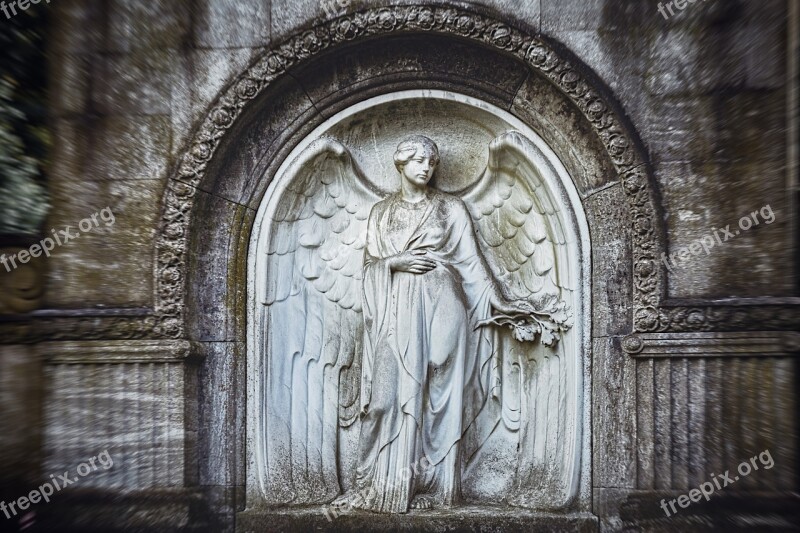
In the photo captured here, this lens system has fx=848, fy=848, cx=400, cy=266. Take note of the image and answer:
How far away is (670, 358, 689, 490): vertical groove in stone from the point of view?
6188 millimetres

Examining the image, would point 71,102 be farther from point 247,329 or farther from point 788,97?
point 788,97

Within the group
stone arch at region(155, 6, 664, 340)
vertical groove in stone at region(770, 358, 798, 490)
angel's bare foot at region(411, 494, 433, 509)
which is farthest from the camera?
angel's bare foot at region(411, 494, 433, 509)

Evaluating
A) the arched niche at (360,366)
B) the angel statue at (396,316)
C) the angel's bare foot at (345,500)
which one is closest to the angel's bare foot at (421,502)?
the angel statue at (396,316)

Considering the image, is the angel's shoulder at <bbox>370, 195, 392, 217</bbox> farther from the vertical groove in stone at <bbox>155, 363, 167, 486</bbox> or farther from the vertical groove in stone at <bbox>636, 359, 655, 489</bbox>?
the vertical groove in stone at <bbox>636, 359, 655, 489</bbox>

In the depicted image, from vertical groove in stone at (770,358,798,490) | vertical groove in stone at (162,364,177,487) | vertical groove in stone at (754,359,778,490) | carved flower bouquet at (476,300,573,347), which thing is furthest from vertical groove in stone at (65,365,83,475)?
vertical groove in stone at (770,358,798,490)

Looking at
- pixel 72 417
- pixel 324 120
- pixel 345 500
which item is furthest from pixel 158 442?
pixel 324 120

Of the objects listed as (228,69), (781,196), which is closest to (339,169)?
(228,69)

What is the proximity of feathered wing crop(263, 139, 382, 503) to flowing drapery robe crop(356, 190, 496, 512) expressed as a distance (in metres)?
0.28

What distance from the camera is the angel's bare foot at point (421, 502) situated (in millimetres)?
6675

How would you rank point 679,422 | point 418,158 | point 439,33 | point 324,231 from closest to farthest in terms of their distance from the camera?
point 679,422
point 439,33
point 418,158
point 324,231

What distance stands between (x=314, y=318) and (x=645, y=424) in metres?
2.78

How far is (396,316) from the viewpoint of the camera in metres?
6.79

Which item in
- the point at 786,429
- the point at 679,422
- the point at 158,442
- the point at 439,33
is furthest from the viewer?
the point at 439,33

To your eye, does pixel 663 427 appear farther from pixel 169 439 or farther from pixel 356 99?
pixel 169 439
